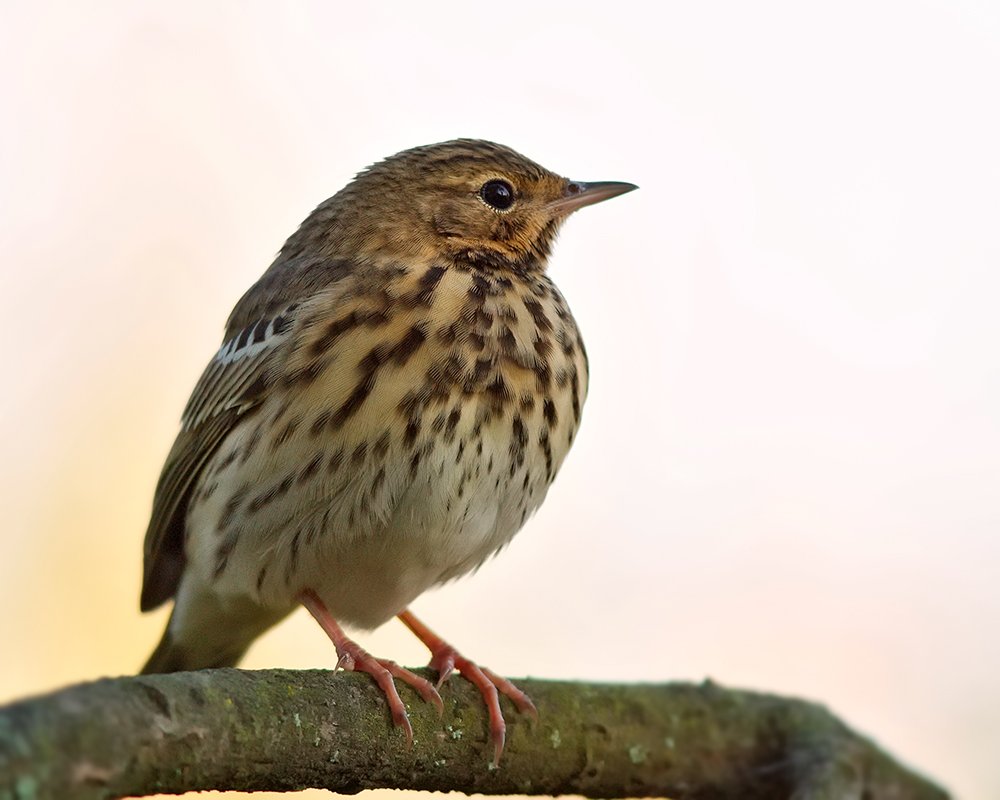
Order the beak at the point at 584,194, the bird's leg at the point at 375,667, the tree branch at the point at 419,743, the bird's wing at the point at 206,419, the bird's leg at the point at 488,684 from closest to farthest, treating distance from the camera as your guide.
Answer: the tree branch at the point at 419,743 < the bird's leg at the point at 375,667 < the bird's leg at the point at 488,684 < the bird's wing at the point at 206,419 < the beak at the point at 584,194

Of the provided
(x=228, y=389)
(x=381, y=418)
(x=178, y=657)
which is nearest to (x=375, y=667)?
(x=381, y=418)

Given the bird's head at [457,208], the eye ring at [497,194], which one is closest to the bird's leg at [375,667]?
the bird's head at [457,208]

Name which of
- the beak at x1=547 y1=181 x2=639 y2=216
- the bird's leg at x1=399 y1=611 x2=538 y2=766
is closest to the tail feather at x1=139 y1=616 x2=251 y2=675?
the bird's leg at x1=399 y1=611 x2=538 y2=766

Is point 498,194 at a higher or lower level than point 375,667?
higher

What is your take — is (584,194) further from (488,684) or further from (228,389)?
(488,684)

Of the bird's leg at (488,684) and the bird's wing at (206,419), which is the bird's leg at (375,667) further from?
the bird's wing at (206,419)

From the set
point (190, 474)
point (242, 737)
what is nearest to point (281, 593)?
point (190, 474)
